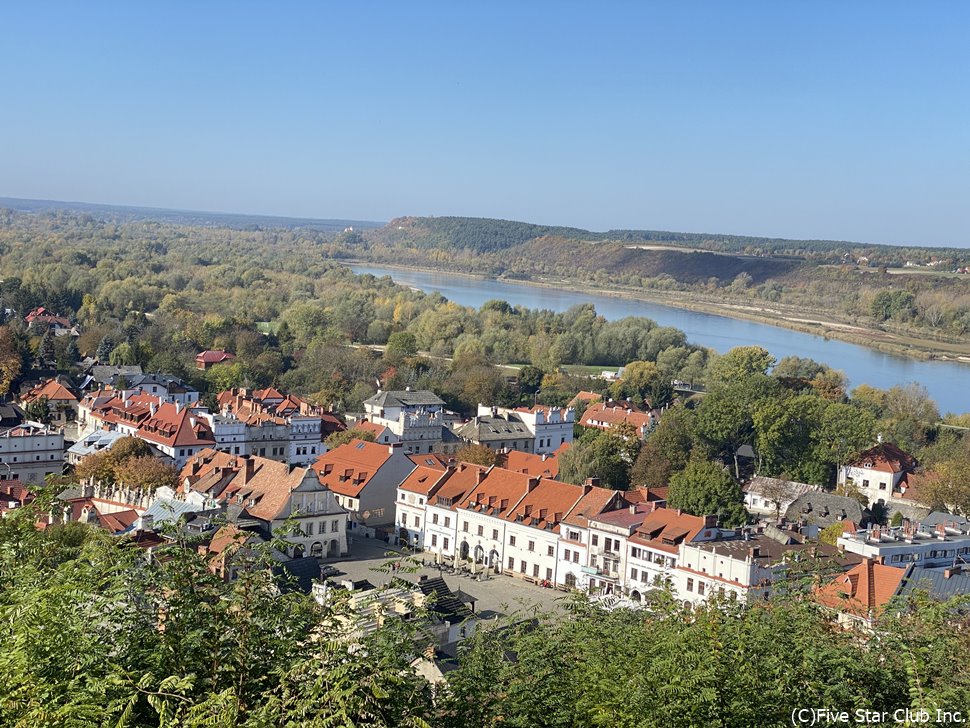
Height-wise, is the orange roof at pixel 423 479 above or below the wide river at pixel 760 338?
above

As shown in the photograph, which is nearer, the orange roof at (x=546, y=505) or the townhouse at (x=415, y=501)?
the orange roof at (x=546, y=505)

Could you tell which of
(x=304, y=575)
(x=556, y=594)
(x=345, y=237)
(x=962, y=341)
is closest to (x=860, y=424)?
(x=556, y=594)

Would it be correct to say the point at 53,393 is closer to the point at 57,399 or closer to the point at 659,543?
the point at 57,399

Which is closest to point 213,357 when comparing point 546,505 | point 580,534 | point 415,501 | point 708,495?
point 415,501

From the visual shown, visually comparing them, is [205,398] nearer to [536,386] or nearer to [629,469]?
[536,386]

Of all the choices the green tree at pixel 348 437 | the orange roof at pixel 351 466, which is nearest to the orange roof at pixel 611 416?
the green tree at pixel 348 437

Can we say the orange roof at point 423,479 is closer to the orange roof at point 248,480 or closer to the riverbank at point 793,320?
the orange roof at point 248,480

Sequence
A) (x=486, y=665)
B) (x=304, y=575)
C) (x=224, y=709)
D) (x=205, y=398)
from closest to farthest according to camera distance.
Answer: (x=224, y=709), (x=486, y=665), (x=304, y=575), (x=205, y=398)
